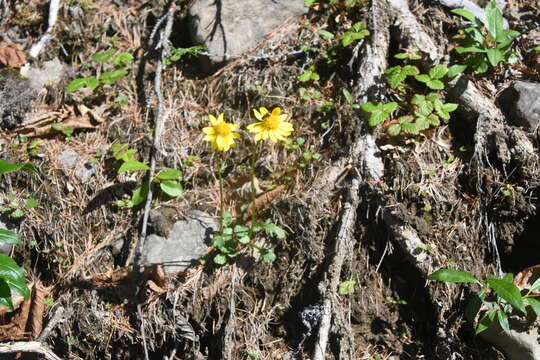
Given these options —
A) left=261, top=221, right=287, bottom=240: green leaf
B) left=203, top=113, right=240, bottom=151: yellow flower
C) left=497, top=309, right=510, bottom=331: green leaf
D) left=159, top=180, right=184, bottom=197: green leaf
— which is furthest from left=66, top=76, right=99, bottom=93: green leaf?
left=497, top=309, right=510, bottom=331: green leaf

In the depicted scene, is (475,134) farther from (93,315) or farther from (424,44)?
(93,315)

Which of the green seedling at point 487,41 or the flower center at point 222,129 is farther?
the green seedling at point 487,41

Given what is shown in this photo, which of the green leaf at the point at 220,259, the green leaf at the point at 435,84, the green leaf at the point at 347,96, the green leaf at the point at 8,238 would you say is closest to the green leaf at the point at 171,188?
the green leaf at the point at 220,259

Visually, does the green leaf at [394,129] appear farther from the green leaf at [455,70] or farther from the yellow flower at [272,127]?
the yellow flower at [272,127]

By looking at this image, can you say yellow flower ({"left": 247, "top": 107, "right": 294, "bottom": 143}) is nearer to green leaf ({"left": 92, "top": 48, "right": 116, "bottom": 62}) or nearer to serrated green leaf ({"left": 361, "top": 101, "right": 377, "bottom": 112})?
serrated green leaf ({"left": 361, "top": 101, "right": 377, "bottom": 112})

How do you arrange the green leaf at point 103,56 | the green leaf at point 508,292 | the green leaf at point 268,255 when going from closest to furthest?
the green leaf at point 508,292, the green leaf at point 268,255, the green leaf at point 103,56

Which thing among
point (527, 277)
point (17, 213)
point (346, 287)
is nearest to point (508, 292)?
point (527, 277)
